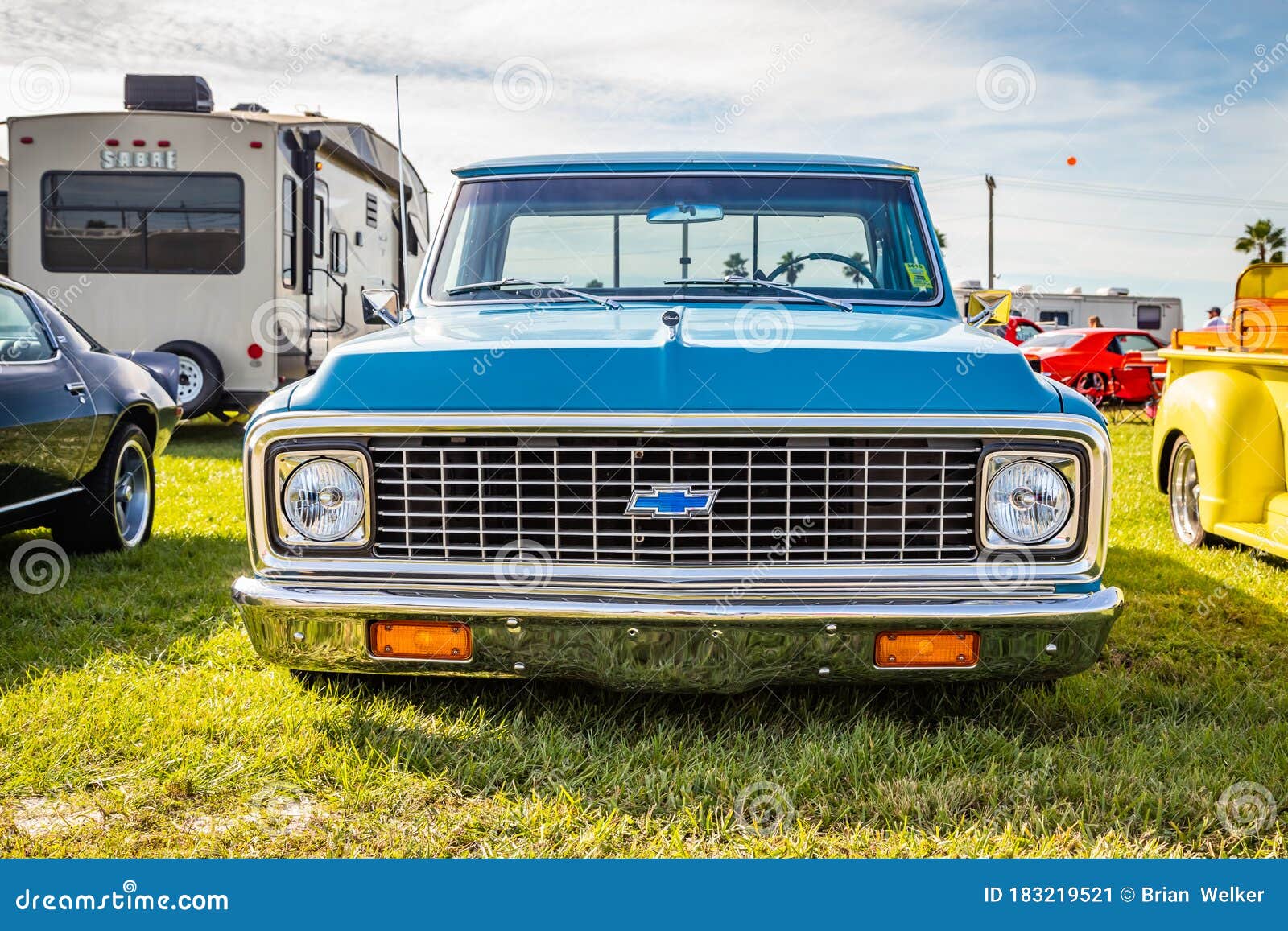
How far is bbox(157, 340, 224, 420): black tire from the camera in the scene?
32.7 feet

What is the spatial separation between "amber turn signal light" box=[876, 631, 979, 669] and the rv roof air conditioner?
30.2 feet

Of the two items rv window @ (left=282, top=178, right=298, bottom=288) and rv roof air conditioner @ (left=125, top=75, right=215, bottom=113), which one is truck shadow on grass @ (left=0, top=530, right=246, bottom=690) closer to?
rv window @ (left=282, top=178, right=298, bottom=288)

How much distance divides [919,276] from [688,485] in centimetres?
161

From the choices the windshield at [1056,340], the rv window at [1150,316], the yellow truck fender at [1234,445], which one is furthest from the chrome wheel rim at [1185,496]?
the rv window at [1150,316]

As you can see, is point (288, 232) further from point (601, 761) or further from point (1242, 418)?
point (601, 761)

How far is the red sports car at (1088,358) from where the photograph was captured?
15.7 meters

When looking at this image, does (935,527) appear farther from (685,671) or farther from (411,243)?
(411,243)

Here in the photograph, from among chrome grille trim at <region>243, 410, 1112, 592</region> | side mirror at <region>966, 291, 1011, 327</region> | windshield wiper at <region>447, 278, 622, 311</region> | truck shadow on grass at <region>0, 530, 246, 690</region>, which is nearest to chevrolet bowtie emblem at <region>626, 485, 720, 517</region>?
chrome grille trim at <region>243, 410, 1112, 592</region>

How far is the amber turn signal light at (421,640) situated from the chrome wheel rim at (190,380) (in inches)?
311

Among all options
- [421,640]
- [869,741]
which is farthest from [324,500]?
[869,741]

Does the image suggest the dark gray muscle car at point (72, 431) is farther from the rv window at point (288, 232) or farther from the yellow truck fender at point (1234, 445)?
the yellow truck fender at point (1234, 445)

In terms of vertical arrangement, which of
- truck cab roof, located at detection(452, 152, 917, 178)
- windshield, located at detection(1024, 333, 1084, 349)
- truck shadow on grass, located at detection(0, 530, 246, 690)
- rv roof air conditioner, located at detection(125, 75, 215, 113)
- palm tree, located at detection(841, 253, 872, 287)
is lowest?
truck shadow on grass, located at detection(0, 530, 246, 690)

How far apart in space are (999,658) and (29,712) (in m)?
2.72

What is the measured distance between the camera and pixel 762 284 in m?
3.72
